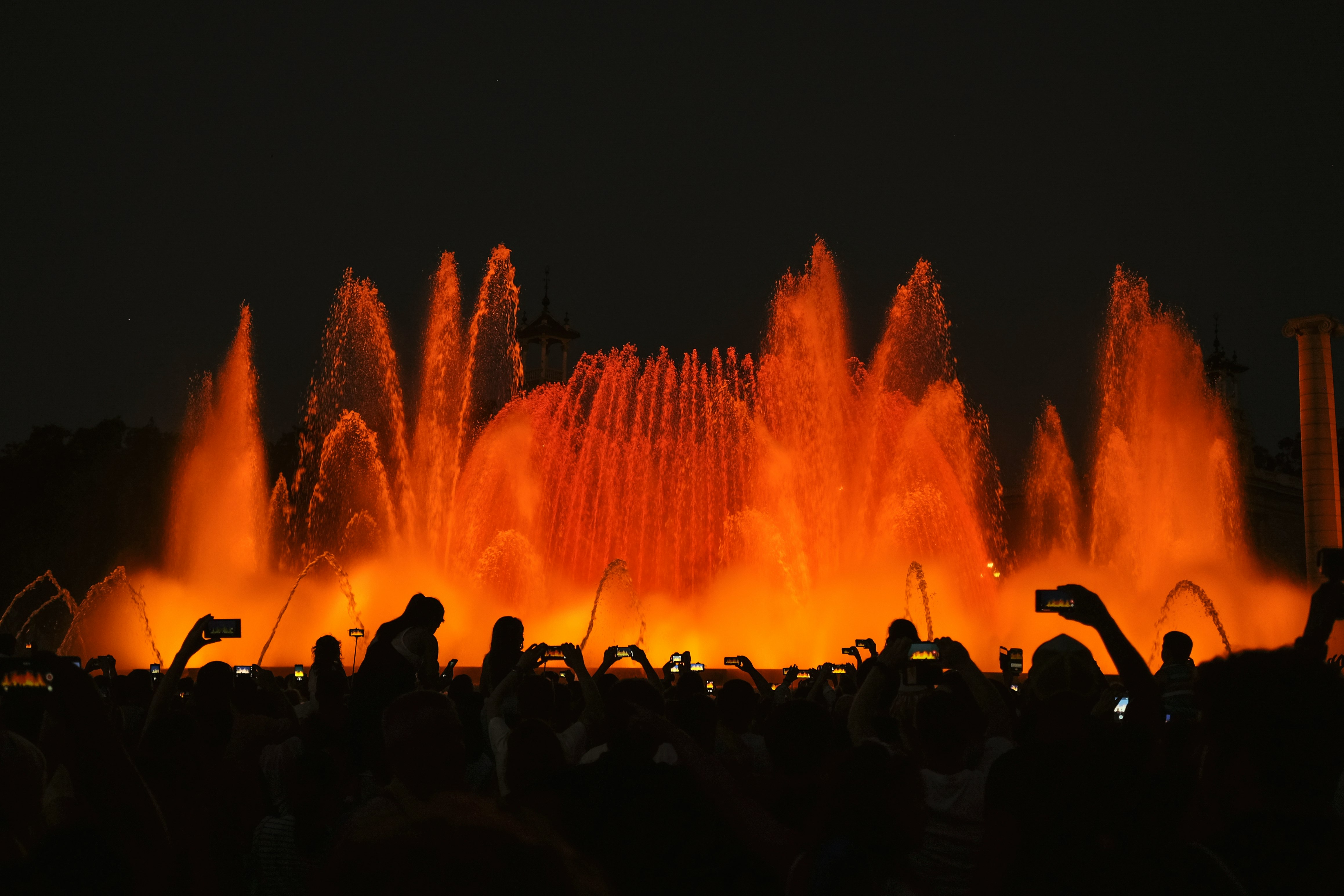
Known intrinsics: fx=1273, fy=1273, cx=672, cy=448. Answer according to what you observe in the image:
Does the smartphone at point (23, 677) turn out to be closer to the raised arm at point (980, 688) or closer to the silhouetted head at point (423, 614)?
the silhouetted head at point (423, 614)

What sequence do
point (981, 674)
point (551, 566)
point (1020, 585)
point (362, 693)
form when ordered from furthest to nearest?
point (551, 566), point (1020, 585), point (362, 693), point (981, 674)

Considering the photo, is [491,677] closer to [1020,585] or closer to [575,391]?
[1020,585]

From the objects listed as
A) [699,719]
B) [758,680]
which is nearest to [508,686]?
[699,719]

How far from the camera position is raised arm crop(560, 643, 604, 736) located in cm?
669

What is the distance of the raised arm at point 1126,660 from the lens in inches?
191

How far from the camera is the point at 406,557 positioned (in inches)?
1496

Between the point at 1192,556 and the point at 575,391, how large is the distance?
20752 millimetres

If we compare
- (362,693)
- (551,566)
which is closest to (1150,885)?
(362,693)

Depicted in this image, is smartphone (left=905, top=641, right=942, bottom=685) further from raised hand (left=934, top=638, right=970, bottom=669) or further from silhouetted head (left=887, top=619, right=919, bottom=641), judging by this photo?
silhouetted head (left=887, top=619, right=919, bottom=641)

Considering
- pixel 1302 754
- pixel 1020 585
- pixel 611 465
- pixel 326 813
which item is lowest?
pixel 326 813

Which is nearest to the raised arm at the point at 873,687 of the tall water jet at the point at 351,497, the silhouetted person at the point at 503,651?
the silhouetted person at the point at 503,651

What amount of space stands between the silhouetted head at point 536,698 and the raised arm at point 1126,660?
2653mm

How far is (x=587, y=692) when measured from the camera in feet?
22.4

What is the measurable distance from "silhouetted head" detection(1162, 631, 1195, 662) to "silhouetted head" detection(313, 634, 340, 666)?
5417mm
